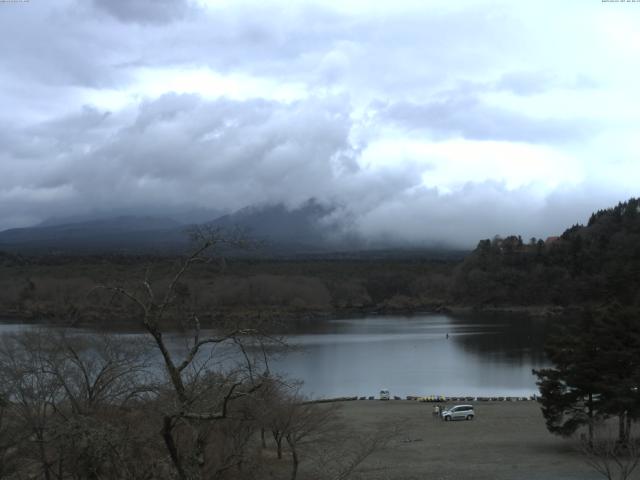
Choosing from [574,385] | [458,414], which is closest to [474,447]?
[574,385]

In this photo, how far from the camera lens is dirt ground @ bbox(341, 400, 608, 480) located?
685 inches

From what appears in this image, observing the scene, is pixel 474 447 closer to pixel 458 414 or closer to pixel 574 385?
pixel 574 385

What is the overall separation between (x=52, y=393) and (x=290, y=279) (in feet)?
311

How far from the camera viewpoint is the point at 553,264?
98.7 meters

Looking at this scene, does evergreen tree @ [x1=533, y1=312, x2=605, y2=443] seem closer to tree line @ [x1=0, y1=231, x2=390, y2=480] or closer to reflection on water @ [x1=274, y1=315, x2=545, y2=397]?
tree line @ [x1=0, y1=231, x2=390, y2=480]

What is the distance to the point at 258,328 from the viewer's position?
586 centimetres

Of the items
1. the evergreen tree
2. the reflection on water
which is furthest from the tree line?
the reflection on water

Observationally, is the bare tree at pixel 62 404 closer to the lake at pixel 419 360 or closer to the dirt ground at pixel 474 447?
the dirt ground at pixel 474 447

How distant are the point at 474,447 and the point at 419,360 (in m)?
26.5

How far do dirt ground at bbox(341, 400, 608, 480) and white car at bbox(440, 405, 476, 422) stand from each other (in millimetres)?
310

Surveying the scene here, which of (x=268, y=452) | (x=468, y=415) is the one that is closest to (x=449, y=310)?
(x=468, y=415)

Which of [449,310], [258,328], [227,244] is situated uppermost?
[227,244]

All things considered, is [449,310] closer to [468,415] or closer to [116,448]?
[468,415]

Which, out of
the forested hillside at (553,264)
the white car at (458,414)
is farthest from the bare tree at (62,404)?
the forested hillside at (553,264)
